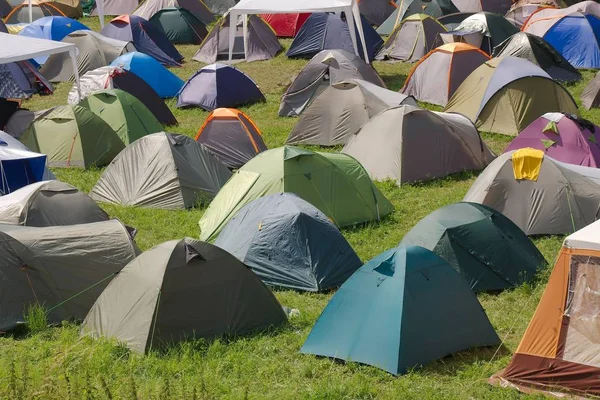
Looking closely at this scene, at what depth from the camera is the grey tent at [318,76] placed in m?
22.1

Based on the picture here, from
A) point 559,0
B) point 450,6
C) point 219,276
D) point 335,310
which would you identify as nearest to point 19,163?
point 219,276

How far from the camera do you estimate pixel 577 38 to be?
26297 mm

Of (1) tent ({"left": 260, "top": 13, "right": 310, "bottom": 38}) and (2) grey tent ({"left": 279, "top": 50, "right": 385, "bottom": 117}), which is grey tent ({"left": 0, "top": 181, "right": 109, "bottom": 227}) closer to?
(2) grey tent ({"left": 279, "top": 50, "right": 385, "bottom": 117})

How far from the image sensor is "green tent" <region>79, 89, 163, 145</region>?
19.6m

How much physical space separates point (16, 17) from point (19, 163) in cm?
1650

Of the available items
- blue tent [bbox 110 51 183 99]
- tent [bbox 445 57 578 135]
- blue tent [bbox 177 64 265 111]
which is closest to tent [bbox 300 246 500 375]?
tent [bbox 445 57 578 135]

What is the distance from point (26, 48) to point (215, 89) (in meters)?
4.10

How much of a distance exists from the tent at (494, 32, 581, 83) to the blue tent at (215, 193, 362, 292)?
12.3 meters

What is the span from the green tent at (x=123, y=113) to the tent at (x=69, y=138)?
0.65 metres

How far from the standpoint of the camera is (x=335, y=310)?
1078 cm

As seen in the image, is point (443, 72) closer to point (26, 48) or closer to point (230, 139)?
point (230, 139)

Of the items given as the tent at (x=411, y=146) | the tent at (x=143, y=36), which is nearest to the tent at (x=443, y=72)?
the tent at (x=411, y=146)

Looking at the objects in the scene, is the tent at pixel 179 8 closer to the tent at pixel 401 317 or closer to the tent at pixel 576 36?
the tent at pixel 576 36

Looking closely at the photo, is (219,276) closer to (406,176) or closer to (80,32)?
(406,176)
